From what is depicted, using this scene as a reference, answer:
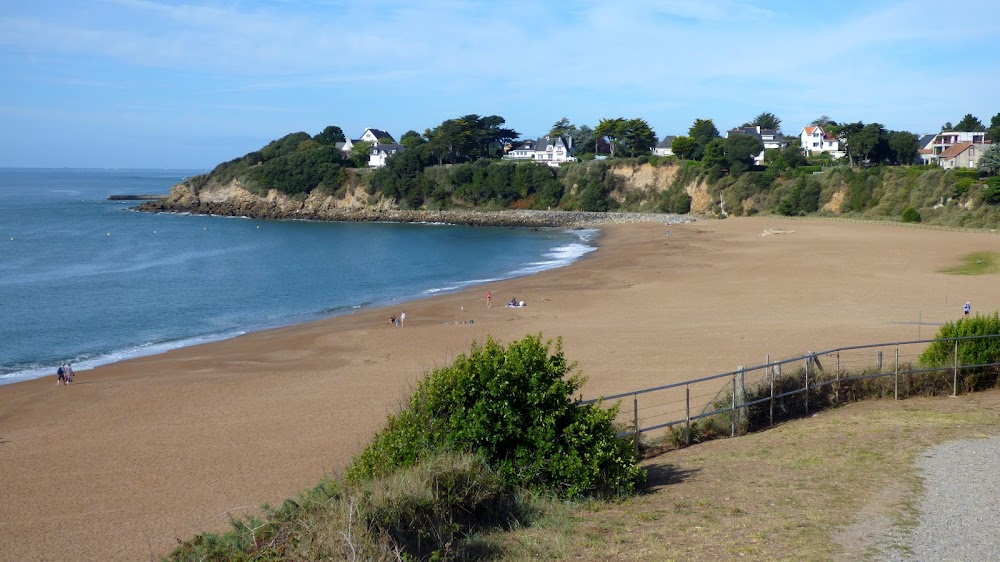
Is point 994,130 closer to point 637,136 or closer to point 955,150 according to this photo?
point 955,150

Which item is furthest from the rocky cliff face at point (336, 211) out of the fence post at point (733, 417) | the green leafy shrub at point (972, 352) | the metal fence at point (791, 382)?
the fence post at point (733, 417)

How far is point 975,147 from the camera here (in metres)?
76.2

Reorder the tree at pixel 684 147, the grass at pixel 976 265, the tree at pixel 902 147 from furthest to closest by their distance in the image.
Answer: the tree at pixel 684 147, the tree at pixel 902 147, the grass at pixel 976 265

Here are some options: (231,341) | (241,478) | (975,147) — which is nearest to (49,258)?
(231,341)

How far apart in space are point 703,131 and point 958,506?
100197 mm

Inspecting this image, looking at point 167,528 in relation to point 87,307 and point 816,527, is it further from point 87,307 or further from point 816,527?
point 87,307

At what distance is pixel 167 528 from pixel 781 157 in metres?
81.8

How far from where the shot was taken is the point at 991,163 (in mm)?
67188

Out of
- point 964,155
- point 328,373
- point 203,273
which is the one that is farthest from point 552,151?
point 328,373

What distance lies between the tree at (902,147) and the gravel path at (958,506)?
3174 inches

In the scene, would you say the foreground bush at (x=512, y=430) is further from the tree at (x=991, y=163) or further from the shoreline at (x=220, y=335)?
the tree at (x=991, y=163)

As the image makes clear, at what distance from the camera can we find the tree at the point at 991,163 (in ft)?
219

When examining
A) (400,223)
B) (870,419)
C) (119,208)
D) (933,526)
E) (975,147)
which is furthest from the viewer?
(119,208)

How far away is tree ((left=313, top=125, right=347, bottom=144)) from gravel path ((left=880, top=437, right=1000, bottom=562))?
118m
